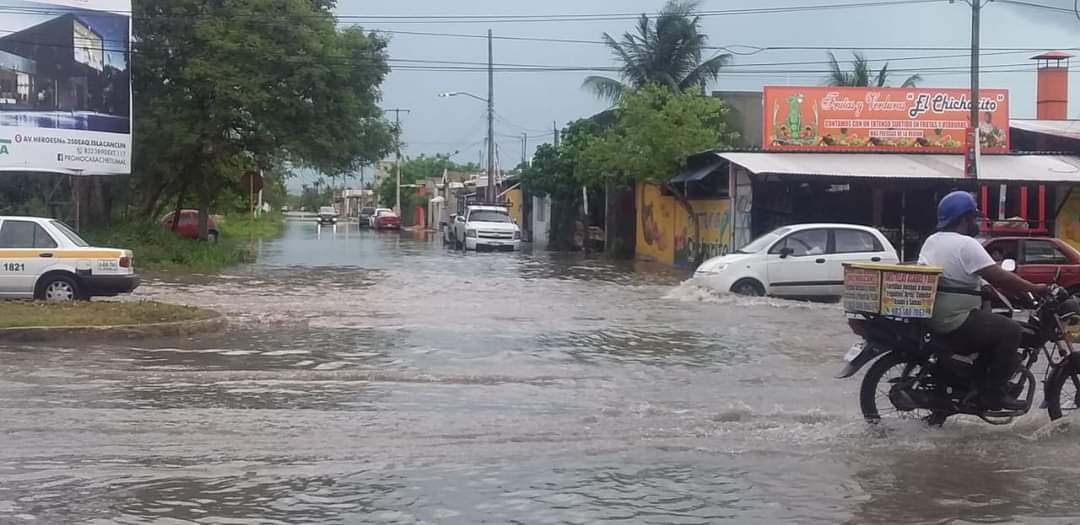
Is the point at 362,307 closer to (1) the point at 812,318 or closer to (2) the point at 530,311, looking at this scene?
(2) the point at 530,311

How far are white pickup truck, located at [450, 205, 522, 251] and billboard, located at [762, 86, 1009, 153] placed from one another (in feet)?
48.3

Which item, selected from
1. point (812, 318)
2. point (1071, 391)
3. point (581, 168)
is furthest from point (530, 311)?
point (581, 168)

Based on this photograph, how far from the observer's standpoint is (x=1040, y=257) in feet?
71.3

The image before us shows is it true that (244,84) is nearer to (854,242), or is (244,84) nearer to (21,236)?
(21,236)

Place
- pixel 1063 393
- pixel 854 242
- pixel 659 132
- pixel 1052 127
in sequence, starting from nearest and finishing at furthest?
pixel 1063 393, pixel 854 242, pixel 659 132, pixel 1052 127

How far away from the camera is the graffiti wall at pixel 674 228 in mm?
32344

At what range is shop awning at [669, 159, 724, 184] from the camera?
3133 centimetres

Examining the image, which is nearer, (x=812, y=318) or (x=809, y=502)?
(x=809, y=502)

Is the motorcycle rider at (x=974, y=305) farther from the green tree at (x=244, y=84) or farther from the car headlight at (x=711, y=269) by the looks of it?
the green tree at (x=244, y=84)

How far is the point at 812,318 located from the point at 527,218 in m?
44.4

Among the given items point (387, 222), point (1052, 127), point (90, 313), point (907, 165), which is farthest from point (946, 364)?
point (387, 222)

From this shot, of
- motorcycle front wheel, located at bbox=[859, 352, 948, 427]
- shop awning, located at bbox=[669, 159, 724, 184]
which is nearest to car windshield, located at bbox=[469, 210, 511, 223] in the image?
shop awning, located at bbox=[669, 159, 724, 184]

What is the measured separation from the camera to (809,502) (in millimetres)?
6977

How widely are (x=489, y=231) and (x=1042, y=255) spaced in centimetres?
→ 2469
